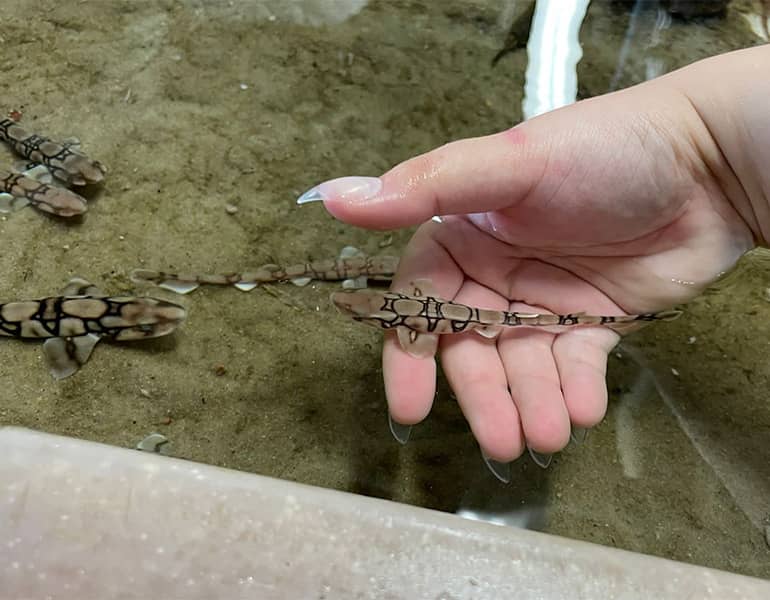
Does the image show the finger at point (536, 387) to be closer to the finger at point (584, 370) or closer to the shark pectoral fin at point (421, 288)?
the finger at point (584, 370)

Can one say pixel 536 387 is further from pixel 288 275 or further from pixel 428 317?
pixel 288 275

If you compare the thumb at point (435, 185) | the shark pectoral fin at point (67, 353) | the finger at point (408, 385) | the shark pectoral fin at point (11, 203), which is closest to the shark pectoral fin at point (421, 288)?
the finger at point (408, 385)

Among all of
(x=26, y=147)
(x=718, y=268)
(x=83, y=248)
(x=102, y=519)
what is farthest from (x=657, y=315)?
(x=26, y=147)

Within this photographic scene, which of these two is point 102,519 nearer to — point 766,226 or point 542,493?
point 542,493

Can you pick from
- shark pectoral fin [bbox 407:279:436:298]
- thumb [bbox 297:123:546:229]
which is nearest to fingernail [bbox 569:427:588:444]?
shark pectoral fin [bbox 407:279:436:298]

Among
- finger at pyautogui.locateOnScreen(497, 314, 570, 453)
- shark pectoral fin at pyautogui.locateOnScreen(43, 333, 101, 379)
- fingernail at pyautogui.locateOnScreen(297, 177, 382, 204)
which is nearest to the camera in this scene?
fingernail at pyautogui.locateOnScreen(297, 177, 382, 204)

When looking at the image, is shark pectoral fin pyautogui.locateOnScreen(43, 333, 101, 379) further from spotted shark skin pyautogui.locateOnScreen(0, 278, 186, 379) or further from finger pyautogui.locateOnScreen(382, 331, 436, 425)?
finger pyautogui.locateOnScreen(382, 331, 436, 425)
